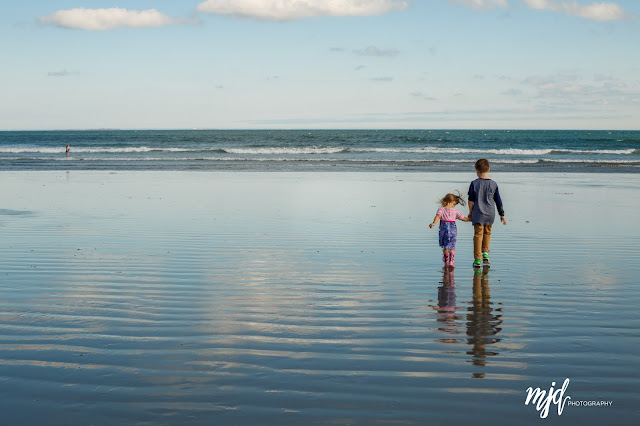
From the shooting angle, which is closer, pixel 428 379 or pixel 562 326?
pixel 428 379

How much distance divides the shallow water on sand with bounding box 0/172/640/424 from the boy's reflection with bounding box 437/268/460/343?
1.4 inches

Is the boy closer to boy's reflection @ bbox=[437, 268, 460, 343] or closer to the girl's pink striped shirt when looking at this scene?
the girl's pink striped shirt

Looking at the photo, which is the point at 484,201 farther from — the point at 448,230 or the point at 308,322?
the point at 308,322

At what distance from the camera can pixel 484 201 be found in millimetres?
9969

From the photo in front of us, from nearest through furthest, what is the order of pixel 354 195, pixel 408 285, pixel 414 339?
pixel 414 339 < pixel 408 285 < pixel 354 195

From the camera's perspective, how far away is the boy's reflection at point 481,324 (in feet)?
17.6

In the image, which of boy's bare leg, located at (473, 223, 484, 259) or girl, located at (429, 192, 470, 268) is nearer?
boy's bare leg, located at (473, 223, 484, 259)

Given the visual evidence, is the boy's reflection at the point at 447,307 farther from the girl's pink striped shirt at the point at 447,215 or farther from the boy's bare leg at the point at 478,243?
the girl's pink striped shirt at the point at 447,215

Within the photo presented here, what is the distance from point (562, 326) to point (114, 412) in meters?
4.04

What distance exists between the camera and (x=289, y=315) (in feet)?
21.6

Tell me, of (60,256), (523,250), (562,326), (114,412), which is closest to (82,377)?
(114,412)

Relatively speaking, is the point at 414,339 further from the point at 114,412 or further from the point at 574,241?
the point at 574,241

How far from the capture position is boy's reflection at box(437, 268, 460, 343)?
20.2 ft

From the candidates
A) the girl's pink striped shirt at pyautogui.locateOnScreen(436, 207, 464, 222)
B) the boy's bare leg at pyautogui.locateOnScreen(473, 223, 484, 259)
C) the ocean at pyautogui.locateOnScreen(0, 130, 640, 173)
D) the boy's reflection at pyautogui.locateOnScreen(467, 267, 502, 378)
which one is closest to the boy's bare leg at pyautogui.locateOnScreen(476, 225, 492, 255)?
the boy's bare leg at pyautogui.locateOnScreen(473, 223, 484, 259)
